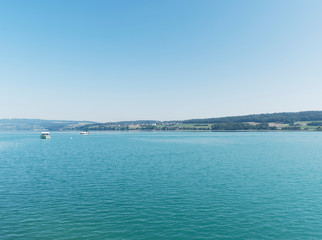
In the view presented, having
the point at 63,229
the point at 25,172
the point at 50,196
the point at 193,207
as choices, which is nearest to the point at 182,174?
the point at 193,207

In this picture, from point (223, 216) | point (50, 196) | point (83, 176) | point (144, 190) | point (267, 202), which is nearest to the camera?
point (223, 216)

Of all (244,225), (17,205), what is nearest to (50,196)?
(17,205)

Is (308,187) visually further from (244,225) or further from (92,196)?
(92,196)

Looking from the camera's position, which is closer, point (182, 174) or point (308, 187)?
point (308, 187)

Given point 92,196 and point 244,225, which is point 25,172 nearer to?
point 92,196

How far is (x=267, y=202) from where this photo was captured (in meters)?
35.2

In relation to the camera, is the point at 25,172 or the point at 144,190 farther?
the point at 25,172

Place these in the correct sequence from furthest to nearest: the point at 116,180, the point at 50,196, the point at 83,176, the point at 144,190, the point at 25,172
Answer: the point at 25,172
the point at 83,176
the point at 116,180
the point at 144,190
the point at 50,196

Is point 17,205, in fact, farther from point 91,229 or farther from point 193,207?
point 193,207

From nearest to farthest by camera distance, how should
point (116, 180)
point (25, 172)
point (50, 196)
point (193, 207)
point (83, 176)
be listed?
point (193, 207) < point (50, 196) < point (116, 180) < point (83, 176) < point (25, 172)

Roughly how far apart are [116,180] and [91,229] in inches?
908

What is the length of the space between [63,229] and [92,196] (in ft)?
39.9

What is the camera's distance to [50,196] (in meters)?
38.3

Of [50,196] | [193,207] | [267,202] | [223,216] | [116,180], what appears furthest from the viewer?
[116,180]
